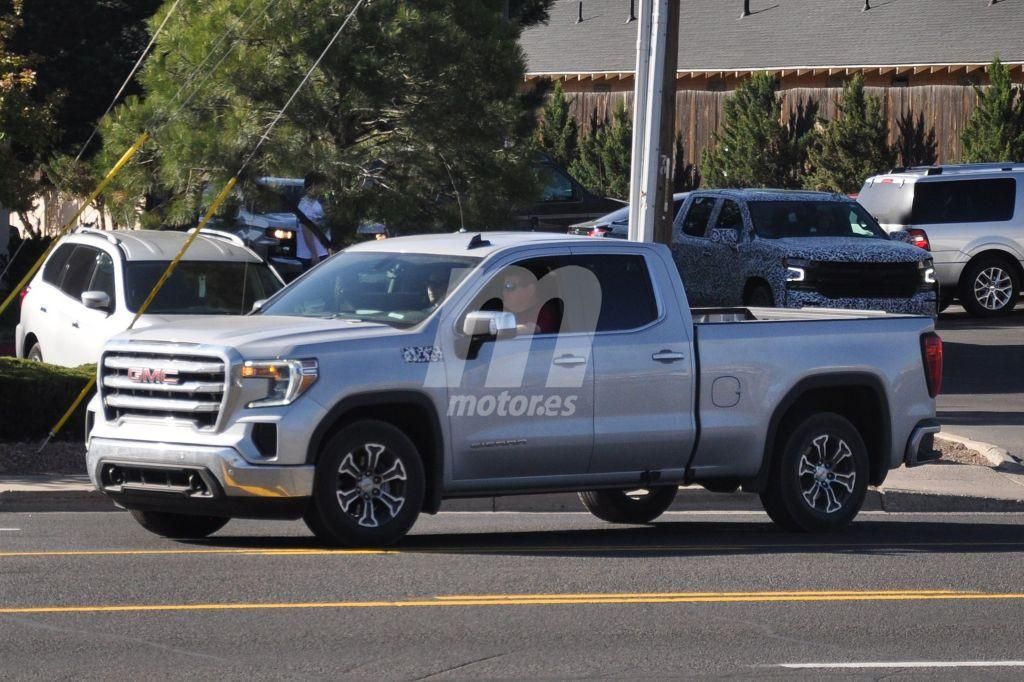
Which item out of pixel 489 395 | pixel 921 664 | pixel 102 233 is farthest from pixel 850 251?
pixel 921 664

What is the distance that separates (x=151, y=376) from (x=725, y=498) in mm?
5565

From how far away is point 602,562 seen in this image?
1026cm

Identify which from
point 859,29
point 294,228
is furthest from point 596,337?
point 859,29

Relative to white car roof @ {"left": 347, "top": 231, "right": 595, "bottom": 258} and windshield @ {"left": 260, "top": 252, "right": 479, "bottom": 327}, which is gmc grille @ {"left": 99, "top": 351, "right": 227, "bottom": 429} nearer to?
windshield @ {"left": 260, "top": 252, "right": 479, "bottom": 327}

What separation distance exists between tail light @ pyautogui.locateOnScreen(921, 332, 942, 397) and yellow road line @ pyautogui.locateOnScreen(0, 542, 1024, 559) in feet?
3.91

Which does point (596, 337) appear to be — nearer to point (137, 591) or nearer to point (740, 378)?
point (740, 378)

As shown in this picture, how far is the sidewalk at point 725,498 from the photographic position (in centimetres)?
1293

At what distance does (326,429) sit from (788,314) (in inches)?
162

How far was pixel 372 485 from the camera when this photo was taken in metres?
10.0

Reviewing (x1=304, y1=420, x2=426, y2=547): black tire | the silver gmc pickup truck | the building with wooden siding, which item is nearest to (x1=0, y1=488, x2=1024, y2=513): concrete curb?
the silver gmc pickup truck

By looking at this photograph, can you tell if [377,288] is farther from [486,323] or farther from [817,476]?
[817,476]

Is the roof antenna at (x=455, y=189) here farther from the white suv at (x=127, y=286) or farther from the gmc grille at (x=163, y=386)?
the gmc grille at (x=163, y=386)

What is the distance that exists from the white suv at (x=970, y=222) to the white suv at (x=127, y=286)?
12454 millimetres

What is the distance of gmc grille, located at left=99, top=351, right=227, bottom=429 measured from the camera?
9.74 metres
